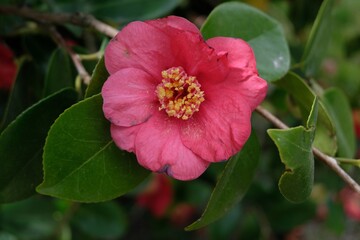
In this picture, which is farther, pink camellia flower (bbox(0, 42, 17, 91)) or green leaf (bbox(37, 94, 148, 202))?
pink camellia flower (bbox(0, 42, 17, 91))

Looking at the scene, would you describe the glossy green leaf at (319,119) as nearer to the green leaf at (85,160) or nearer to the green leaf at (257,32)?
the green leaf at (257,32)

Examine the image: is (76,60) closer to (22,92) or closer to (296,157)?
(22,92)

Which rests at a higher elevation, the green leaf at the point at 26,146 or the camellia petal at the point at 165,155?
the camellia petal at the point at 165,155

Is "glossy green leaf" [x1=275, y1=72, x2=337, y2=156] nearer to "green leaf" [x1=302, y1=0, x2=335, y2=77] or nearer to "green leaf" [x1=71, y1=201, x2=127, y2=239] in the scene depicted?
"green leaf" [x1=302, y1=0, x2=335, y2=77]

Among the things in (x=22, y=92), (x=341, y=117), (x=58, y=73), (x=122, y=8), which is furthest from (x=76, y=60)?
(x=341, y=117)

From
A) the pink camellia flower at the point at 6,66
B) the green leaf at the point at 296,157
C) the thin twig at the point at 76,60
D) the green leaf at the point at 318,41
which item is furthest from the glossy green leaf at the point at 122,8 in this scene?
the green leaf at the point at 296,157

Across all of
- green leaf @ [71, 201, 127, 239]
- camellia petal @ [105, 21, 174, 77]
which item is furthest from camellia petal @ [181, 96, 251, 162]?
green leaf @ [71, 201, 127, 239]
